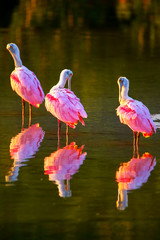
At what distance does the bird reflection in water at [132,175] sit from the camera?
10.1m

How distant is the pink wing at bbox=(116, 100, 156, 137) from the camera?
1282cm

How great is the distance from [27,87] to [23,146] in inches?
120

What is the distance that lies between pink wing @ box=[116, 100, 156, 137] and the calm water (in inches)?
12.0

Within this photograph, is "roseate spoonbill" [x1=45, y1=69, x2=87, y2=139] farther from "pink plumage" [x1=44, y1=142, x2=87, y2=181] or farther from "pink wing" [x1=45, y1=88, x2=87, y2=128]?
"pink plumage" [x1=44, y1=142, x2=87, y2=181]

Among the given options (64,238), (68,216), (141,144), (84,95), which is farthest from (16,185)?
(84,95)

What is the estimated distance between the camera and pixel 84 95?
1825cm

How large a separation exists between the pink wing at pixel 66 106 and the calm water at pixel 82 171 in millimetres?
337

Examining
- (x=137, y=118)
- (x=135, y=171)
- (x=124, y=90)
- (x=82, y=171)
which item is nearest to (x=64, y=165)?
(x=82, y=171)

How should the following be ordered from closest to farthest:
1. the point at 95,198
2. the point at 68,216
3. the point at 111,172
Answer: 1. the point at 68,216
2. the point at 95,198
3. the point at 111,172

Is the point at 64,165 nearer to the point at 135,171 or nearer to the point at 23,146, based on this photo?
the point at 135,171

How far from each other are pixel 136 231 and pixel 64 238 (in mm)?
782

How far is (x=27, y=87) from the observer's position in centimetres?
1598

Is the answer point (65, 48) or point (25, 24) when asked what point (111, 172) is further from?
point (25, 24)

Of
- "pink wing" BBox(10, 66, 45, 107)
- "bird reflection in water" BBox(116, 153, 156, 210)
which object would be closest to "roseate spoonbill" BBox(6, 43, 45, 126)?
"pink wing" BBox(10, 66, 45, 107)
